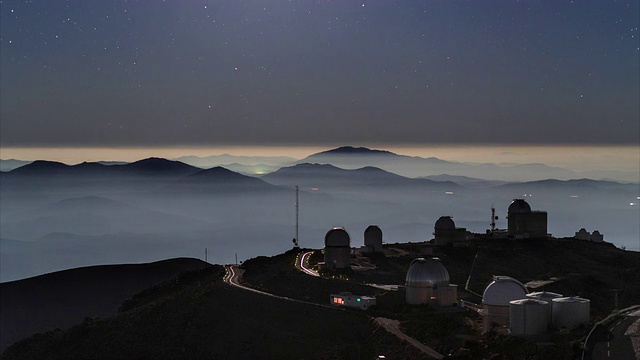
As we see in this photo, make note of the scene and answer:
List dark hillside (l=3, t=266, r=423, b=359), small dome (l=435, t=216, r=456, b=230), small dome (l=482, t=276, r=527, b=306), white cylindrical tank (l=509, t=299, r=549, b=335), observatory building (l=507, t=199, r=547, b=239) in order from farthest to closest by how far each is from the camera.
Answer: observatory building (l=507, t=199, r=547, b=239) < small dome (l=435, t=216, r=456, b=230) < dark hillside (l=3, t=266, r=423, b=359) < small dome (l=482, t=276, r=527, b=306) < white cylindrical tank (l=509, t=299, r=549, b=335)

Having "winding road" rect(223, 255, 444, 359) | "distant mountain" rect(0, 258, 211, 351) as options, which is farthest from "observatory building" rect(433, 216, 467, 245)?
"distant mountain" rect(0, 258, 211, 351)

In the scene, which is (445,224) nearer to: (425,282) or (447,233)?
(447,233)

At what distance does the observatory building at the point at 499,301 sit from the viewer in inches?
1993

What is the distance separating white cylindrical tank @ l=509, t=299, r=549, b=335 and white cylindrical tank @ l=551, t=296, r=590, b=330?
498 millimetres

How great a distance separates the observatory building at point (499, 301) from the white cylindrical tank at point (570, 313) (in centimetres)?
367

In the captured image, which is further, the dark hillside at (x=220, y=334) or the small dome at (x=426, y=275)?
the small dome at (x=426, y=275)

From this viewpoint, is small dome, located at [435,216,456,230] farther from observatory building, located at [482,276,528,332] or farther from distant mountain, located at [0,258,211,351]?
observatory building, located at [482,276,528,332]

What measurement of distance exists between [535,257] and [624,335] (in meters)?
49.7

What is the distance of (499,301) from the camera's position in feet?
166

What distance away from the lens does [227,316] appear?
6281 centimetres

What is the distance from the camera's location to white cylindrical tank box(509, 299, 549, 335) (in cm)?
4631

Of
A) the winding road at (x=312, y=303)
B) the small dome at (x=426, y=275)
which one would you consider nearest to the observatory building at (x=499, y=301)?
the winding road at (x=312, y=303)

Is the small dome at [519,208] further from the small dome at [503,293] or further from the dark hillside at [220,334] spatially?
the small dome at [503,293]

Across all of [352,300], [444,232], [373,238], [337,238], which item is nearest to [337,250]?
[337,238]
